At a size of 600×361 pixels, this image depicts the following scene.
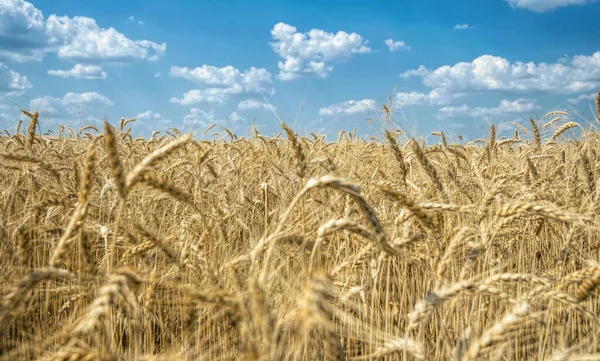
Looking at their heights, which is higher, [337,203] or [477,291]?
[337,203]

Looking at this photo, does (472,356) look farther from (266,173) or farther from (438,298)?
(266,173)

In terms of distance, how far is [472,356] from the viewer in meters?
1.17

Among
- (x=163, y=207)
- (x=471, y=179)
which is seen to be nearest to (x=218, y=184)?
(x=163, y=207)

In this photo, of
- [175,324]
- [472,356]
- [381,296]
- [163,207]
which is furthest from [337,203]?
[472,356]

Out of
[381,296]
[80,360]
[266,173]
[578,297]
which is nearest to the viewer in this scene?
[80,360]

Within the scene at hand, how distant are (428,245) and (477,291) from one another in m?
1.22

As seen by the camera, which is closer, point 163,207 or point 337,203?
point 337,203

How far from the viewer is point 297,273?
7.07 feet

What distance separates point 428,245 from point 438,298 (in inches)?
51.3

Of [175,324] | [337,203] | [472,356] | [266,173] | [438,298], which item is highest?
[266,173]

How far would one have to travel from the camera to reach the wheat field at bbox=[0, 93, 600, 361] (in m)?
1.21

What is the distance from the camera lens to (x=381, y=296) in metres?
2.75

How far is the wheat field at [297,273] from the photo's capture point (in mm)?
1205

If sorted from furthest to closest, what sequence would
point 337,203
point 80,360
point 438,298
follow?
point 337,203
point 438,298
point 80,360
